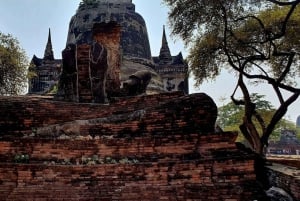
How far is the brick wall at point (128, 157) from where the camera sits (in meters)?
5.53

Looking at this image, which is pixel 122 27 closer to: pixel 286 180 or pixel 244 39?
pixel 244 39

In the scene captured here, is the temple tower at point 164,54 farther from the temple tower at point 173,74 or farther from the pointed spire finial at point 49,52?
the pointed spire finial at point 49,52

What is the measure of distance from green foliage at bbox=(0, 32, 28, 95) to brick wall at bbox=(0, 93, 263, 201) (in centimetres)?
1550

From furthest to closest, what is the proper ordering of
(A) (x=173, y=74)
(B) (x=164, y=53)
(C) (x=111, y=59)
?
(B) (x=164, y=53)
(A) (x=173, y=74)
(C) (x=111, y=59)

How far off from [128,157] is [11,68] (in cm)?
1768

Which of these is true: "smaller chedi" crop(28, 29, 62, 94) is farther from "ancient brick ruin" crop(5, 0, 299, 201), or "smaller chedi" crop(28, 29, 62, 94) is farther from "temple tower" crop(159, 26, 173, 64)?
"ancient brick ruin" crop(5, 0, 299, 201)

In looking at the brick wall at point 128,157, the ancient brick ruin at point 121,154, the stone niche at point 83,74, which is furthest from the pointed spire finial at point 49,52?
the brick wall at point 128,157

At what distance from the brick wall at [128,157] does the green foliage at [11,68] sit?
15498 millimetres

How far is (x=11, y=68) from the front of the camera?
22000mm

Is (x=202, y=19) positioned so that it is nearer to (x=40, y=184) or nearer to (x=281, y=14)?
(x=281, y=14)

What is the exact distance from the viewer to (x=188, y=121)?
652cm

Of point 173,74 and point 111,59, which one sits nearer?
point 111,59

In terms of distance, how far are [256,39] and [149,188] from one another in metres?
9.89

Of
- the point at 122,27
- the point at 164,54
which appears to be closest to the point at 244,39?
the point at 122,27
